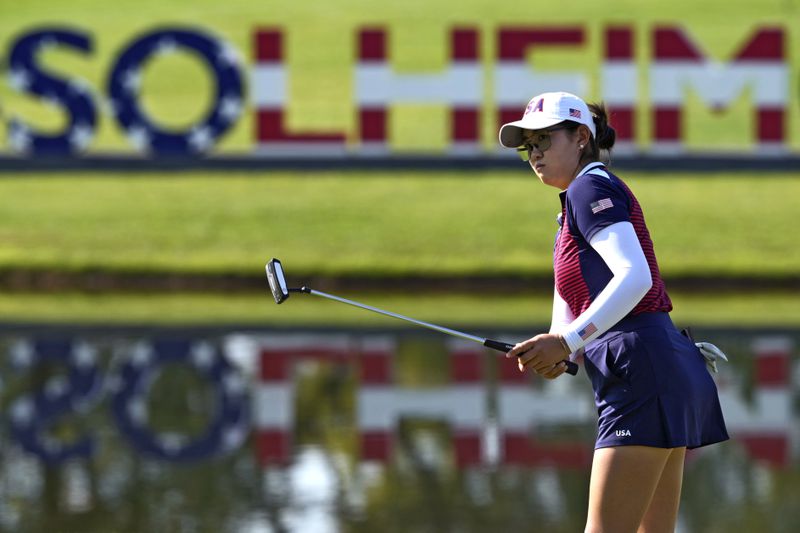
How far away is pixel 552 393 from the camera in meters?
10.5

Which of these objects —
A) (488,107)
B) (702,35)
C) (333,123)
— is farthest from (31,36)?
(702,35)

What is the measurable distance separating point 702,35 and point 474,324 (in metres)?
12.8

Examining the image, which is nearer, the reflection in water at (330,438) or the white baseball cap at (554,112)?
the white baseball cap at (554,112)

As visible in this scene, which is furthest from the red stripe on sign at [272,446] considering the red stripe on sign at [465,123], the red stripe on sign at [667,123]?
the red stripe on sign at [667,123]

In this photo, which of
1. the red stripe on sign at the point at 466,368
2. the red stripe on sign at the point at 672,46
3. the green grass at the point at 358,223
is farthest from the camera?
the red stripe on sign at the point at 672,46

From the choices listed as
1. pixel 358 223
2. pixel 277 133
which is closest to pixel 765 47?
pixel 358 223

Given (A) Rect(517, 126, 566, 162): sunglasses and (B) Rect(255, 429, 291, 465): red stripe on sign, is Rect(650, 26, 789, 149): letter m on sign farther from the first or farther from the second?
(A) Rect(517, 126, 566, 162): sunglasses

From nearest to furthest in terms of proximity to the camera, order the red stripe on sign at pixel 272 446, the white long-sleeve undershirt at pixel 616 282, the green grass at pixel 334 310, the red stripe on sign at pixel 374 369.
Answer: the white long-sleeve undershirt at pixel 616 282
the red stripe on sign at pixel 272 446
the red stripe on sign at pixel 374 369
the green grass at pixel 334 310

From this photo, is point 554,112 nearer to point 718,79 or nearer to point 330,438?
point 330,438

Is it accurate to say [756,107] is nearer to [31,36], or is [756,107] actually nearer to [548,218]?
[548,218]

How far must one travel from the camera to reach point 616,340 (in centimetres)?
472

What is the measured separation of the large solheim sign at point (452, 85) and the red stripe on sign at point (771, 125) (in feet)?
0.04

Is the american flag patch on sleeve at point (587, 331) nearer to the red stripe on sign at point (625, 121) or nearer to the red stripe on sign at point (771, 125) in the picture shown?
the red stripe on sign at point (625, 121)

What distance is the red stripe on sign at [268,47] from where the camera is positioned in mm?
19453
